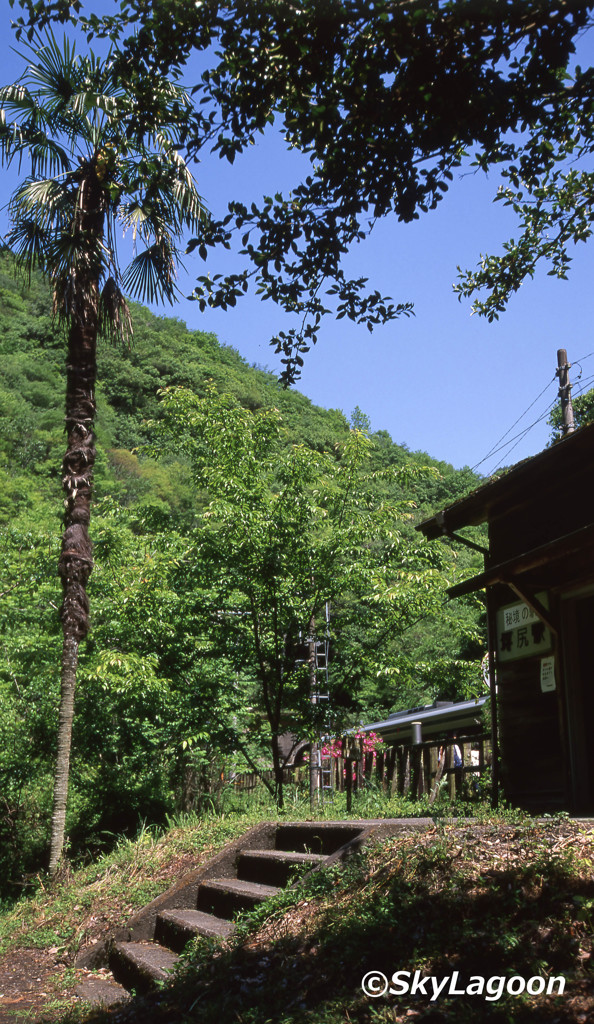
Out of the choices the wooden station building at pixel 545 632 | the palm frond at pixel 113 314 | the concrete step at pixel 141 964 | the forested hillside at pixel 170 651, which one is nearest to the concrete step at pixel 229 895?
the concrete step at pixel 141 964

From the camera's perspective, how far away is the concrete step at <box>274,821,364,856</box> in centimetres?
600

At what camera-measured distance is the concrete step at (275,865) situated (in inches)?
228

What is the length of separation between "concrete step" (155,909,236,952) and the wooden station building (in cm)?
448

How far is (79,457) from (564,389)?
1128 cm

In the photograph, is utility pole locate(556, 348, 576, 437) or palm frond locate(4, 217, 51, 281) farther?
utility pole locate(556, 348, 576, 437)

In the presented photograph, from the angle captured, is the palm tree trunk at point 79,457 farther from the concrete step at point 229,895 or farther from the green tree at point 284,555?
the concrete step at point 229,895

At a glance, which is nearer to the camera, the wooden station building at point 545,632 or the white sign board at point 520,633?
the wooden station building at point 545,632

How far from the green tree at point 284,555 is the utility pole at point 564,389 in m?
5.97

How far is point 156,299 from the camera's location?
40.5ft

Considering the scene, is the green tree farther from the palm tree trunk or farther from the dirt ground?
the dirt ground

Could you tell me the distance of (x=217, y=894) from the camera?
628 centimetres

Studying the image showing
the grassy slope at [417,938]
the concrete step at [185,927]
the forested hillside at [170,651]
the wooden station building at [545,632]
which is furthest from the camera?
the forested hillside at [170,651]

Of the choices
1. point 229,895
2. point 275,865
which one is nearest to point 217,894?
point 229,895

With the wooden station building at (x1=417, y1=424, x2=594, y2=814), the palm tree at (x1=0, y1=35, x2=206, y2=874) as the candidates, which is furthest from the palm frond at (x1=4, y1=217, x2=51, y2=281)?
the wooden station building at (x1=417, y1=424, x2=594, y2=814)
